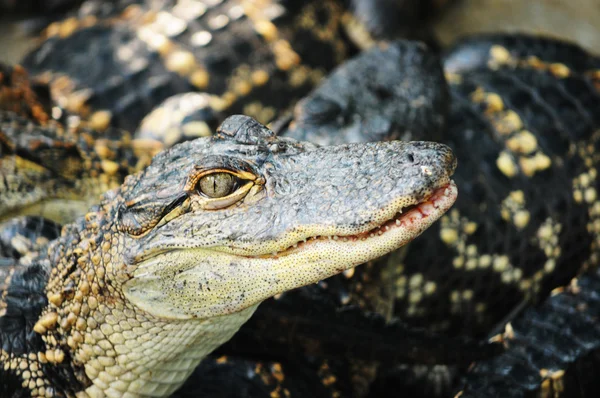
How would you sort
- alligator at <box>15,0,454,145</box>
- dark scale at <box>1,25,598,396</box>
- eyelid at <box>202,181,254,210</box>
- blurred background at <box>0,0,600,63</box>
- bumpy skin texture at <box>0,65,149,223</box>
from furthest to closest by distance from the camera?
1. blurred background at <box>0,0,600,63</box>
2. alligator at <box>15,0,454,145</box>
3. bumpy skin texture at <box>0,65,149,223</box>
4. dark scale at <box>1,25,598,396</box>
5. eyelid at <box>202,181,254,210</box>

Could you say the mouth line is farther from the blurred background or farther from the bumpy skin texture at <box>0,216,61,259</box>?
the blurred background

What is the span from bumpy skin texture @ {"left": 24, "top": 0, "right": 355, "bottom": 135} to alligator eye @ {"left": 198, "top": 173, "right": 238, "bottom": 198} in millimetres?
1829

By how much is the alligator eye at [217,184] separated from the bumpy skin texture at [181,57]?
6.00ft

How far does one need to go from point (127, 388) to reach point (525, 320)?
1456 millimetres

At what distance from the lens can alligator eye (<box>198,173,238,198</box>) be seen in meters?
1.82

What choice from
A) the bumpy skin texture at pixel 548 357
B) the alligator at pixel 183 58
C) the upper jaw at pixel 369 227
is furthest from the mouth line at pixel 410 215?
the alligator at pixel 183 58

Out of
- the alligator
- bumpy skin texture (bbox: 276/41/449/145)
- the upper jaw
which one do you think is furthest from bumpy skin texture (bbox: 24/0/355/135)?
the upper jaw

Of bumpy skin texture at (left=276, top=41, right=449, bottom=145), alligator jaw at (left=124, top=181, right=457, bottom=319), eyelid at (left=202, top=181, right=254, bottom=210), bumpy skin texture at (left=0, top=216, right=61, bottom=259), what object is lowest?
bumpy skin texture at (left=0, top=216, right=61, bottom=259)

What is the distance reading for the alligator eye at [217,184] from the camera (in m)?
1.82

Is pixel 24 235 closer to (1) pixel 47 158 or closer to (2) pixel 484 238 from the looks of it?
(1) pixel 47 158

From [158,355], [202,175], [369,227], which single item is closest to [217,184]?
[202,175]

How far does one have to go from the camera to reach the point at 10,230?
8.38ft

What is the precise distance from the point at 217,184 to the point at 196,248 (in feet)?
0.52

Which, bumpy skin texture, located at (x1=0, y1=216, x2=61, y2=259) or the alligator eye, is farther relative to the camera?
bumpy skin texture, located at (x1=0, y1=216, x2=61, y2=259)
